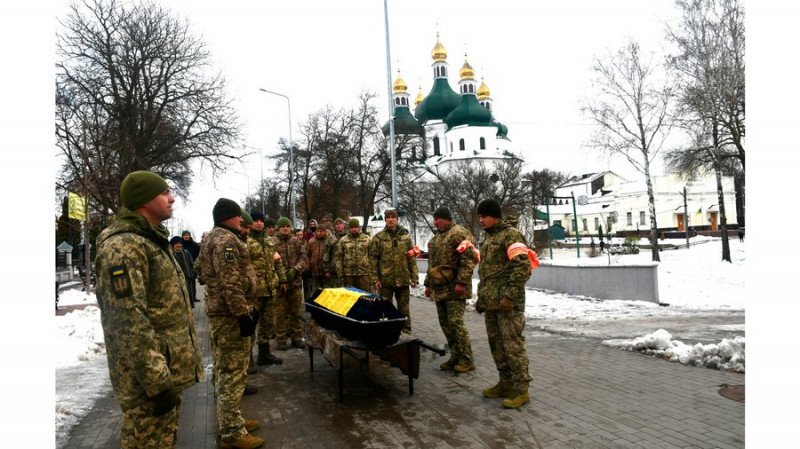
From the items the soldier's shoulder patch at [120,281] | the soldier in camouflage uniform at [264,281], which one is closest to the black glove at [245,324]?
the soldier's shoulder patch at [120,281]

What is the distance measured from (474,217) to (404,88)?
161ft

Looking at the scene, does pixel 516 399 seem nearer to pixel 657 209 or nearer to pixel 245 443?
pixel 245 443

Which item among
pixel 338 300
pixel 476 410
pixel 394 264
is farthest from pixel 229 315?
pixel 394 264

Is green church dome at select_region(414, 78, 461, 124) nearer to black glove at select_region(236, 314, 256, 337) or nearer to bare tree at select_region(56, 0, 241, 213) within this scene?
bare tree at select_region(56, 0, 241, 213)

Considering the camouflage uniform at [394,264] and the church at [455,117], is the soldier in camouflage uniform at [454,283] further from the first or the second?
the church at [455,117]

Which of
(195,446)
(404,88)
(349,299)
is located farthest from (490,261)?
(404,88)

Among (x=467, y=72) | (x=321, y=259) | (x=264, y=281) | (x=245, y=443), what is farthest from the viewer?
(x=467, y=72)

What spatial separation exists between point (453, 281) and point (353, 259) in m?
3.08

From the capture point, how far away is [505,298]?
4.75 m

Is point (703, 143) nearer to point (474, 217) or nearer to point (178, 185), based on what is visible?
point (474, 217)

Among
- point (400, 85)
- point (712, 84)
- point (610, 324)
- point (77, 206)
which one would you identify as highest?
point (400, 85)

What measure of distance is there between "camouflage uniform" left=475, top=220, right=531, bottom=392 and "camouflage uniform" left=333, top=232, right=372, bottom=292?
3.74m

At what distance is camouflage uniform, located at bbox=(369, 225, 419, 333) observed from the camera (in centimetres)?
764

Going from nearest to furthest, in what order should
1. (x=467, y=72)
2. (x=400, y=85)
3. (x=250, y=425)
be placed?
1. (x=250, y=425)
2. (x=467, y=72)
3. (x=400, y=85)
